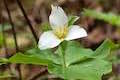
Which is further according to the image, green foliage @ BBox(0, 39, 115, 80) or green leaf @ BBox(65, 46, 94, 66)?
green leaf @ BBox(65, 46, 94, 66)

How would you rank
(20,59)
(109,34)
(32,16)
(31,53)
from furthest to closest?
1. (32,16)
2. (109,34)
3. (31,53)
4. (20,59)

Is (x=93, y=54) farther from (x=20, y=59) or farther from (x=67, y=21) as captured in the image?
(x=20, y=59)

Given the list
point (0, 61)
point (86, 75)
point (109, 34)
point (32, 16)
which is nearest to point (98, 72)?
point (86, 75)

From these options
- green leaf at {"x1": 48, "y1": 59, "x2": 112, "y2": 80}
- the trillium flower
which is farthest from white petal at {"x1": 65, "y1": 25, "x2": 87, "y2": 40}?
green leaf at {"x1": 48, "y1": 59, "x2": 112, "y2": 80}

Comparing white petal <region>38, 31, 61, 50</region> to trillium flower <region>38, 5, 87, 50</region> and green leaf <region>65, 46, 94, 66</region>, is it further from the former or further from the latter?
green leaf <region>65, 46, 94, 66</region>

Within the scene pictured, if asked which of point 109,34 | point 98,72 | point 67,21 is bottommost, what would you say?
point 109,34

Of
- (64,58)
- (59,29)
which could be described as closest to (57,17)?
(59,29)

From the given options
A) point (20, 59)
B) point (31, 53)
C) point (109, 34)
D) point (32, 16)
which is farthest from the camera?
point (32, 16)
